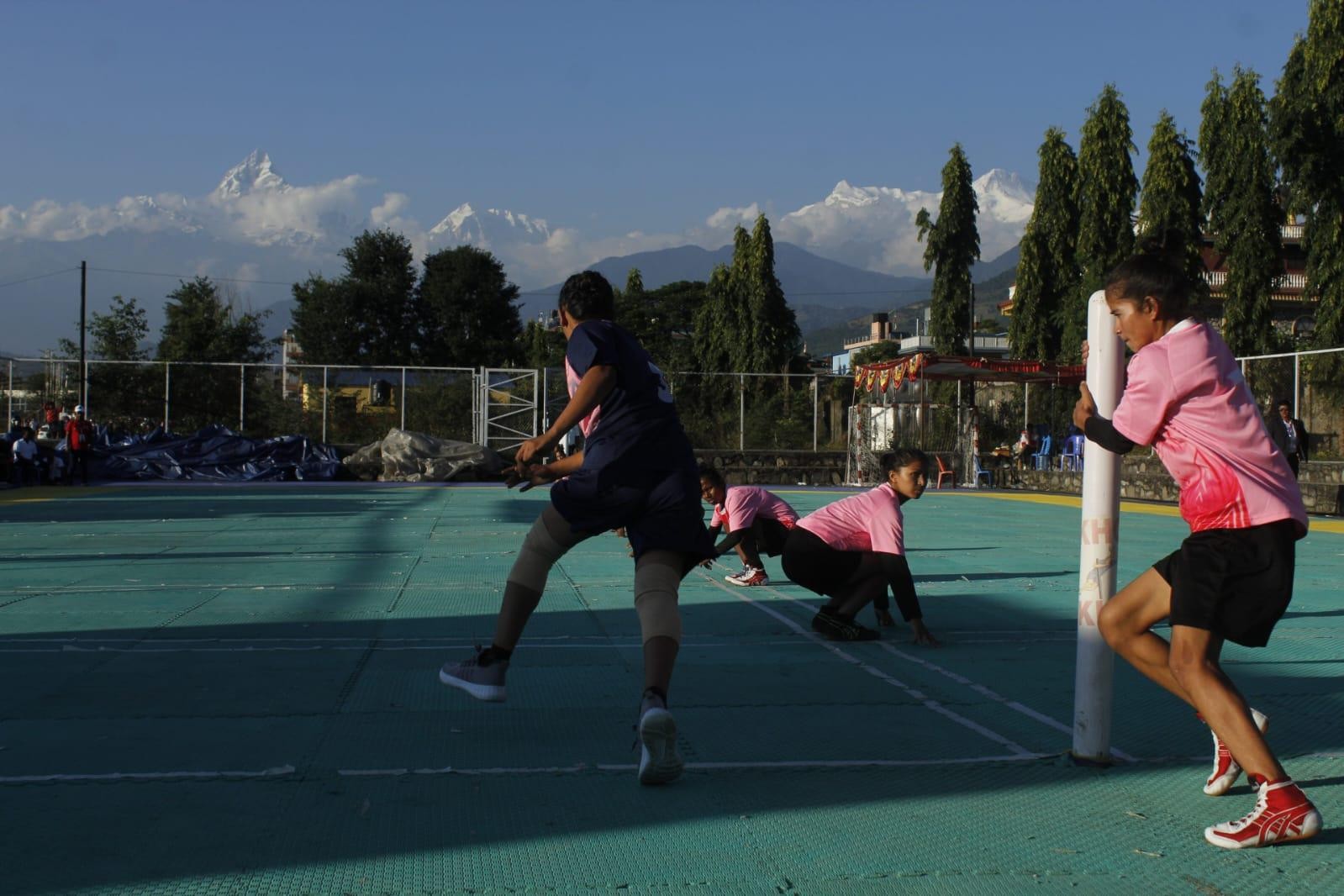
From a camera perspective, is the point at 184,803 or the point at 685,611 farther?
the point at 685,611

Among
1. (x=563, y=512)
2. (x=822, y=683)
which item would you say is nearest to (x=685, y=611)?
(x=822, y=683)

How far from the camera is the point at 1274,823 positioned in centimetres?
321

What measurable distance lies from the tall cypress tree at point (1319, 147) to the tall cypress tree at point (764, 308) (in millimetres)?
23405

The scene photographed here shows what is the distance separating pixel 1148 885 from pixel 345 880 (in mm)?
1929

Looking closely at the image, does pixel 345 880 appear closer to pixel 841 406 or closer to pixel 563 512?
pixel 563 512

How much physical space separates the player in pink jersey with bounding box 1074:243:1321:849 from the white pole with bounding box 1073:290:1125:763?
30cm

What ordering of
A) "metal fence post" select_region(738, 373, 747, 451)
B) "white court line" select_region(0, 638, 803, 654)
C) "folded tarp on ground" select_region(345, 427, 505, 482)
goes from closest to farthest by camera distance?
"white court line" select_region(0, 638, 803, 654) → "folded tarp on ground" select_region(345, 427, 505, 482) → "metal fence post" select_region(738, 373, 747, 451)

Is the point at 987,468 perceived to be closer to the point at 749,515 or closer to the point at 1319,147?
the point at 1319,147

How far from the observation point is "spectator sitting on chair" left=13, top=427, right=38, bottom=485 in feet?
78.3

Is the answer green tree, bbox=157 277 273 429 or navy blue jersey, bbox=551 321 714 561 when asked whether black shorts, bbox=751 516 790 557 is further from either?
green tree, bbox=157 277 273 429

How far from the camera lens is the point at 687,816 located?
3.47 metres

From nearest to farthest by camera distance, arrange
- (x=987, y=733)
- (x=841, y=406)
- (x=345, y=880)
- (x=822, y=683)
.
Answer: (x=345, y=880) → (x=987, y=733) → (x=822, y=683) → (x=841, y=406)

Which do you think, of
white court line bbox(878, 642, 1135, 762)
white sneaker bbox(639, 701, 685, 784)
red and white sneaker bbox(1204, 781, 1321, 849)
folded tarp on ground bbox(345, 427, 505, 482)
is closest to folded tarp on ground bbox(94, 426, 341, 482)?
folded tarp on ground bbox(345, 427, 505, 482)

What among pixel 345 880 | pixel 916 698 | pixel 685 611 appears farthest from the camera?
pixel 685 611
